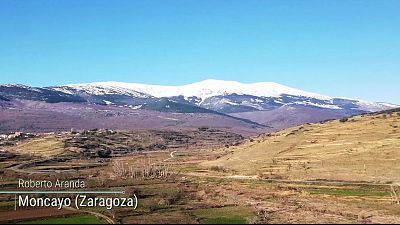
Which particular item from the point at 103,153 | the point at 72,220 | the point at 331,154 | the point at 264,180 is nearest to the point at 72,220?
the point at 72,220

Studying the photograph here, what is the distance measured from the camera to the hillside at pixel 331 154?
97000 millimetres

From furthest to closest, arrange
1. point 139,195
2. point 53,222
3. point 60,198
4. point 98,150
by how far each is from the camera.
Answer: point 98,150
point 139,195
point 60,198
point 53,222

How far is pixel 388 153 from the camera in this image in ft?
335

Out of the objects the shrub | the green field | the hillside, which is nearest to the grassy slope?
the green field

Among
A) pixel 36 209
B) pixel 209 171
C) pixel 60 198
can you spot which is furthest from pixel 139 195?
pixel 209 171

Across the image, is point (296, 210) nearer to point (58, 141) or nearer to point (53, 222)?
point (53, 222)

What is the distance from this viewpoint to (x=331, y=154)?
11131cm

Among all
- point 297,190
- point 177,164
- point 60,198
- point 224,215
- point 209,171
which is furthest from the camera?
point 177,164

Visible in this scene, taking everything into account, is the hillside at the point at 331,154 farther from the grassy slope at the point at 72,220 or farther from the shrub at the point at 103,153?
the grassy slope at the point at 72,220

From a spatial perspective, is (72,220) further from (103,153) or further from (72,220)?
(103,153)

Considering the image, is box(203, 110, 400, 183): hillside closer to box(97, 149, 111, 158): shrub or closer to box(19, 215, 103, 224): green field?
box(97, 149, 111, 158): shrub

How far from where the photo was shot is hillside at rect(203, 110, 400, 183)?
318 feet

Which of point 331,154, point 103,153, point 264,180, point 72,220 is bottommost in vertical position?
point 103,153

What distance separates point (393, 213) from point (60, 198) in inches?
1681
